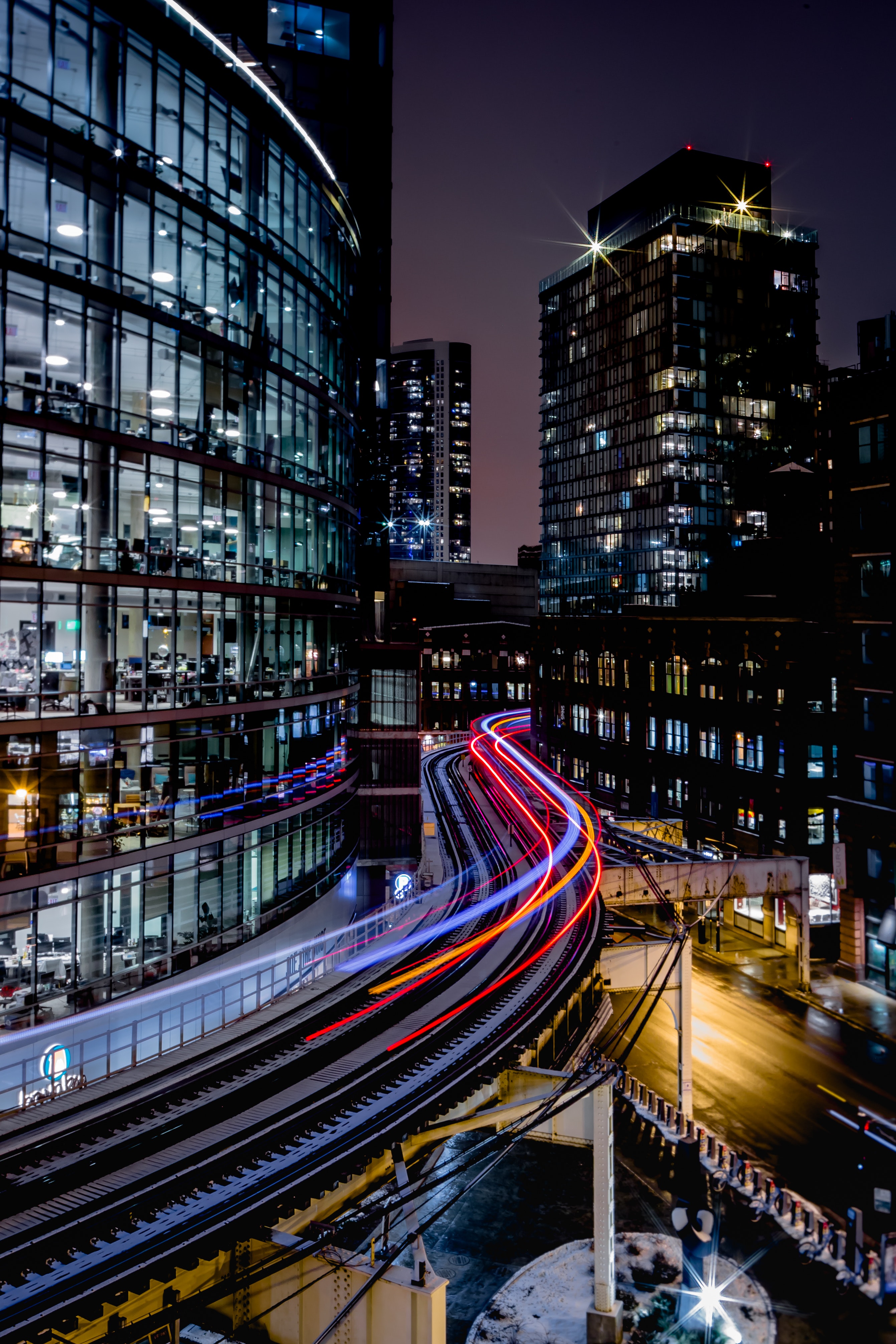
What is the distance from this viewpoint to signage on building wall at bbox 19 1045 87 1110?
63.0 feet

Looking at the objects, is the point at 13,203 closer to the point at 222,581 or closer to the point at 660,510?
the point at 222,581

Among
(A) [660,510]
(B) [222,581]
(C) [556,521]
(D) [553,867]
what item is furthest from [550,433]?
(B) [222,581]

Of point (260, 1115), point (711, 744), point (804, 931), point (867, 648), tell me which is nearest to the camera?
point (260, 1115)

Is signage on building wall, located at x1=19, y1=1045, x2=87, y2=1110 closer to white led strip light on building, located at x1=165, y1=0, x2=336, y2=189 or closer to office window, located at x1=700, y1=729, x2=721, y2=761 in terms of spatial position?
white led strip light on building, located at x1=165, y1=0, x2=336, y2=189

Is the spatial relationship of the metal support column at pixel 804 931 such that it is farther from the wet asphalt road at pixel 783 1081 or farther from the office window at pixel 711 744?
the office window at pixel 711 744

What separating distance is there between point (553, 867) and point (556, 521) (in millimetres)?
100040

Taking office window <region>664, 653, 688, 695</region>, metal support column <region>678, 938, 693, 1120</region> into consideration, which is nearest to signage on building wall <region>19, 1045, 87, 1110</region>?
metal support column <region>678, 938, 693, 1120</region>

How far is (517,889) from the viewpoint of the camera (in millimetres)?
38781

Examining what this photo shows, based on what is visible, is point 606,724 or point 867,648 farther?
point 606,724

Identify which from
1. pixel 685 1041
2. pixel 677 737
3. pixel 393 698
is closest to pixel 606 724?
pixel 677 737

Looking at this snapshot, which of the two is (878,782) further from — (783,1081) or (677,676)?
(677,676)

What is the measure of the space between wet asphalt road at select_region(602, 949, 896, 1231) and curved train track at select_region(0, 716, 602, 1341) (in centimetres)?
635

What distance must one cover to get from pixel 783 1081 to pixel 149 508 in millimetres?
27281

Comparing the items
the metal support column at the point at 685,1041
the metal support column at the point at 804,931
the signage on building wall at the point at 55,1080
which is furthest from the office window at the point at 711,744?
the signage on building wall at the point at 55,1080
